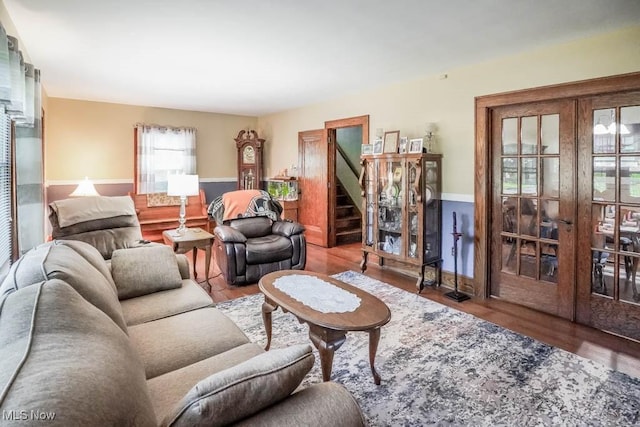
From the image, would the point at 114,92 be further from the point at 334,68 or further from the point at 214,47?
the point at 334,68

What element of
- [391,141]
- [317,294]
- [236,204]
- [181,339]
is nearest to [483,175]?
[391,141]

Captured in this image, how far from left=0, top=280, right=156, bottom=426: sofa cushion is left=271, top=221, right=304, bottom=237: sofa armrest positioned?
3.30m

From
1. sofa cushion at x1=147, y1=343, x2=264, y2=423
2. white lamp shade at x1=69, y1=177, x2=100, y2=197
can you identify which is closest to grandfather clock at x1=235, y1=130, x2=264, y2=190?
white lamp shade at x1=69, y1=177, x2=100, y2=197

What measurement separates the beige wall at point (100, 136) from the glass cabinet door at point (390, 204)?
3935mm

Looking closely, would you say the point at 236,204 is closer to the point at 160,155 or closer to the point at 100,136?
the point at 160,155

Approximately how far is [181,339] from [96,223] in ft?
7.45

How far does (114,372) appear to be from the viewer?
3.09ft

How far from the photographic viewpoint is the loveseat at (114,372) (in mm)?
771

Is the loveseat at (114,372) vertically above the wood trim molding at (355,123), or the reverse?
the wood trim molding at (355,123)

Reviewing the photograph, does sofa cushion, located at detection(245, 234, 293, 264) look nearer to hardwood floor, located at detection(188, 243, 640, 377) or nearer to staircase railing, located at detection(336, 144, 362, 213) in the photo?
hardwood floor, located at detection(188, 243, 640, 377)

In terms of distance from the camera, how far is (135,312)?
2.22 meters

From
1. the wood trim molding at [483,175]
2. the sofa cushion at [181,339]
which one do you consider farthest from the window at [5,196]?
the wood trim molding at [483,175]

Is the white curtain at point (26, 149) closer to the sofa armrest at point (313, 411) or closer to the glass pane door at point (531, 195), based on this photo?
the sofa armrest at point (313, 411)

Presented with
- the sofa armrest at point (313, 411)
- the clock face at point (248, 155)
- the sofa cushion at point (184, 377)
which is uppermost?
the clock face at point (248, 155)
